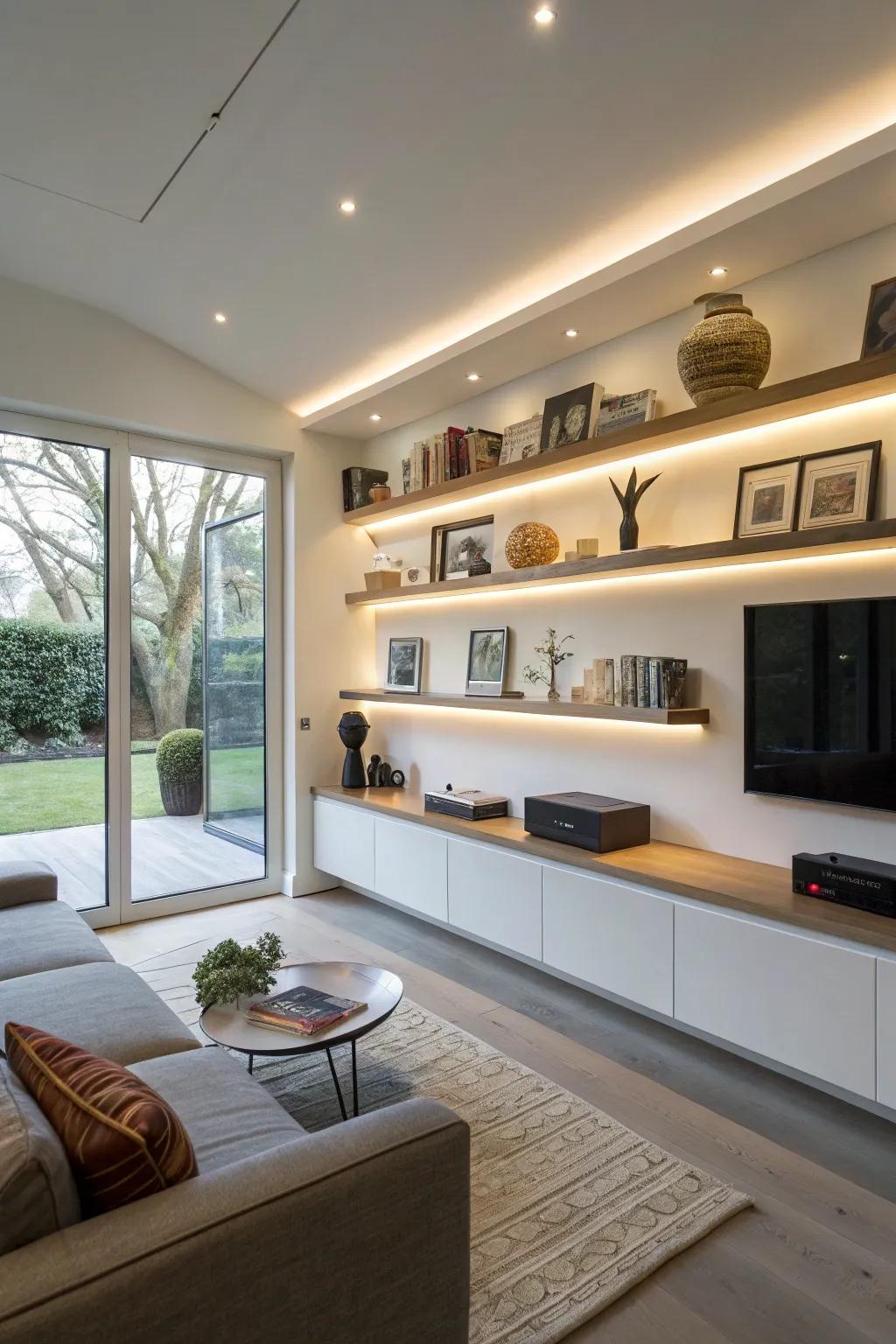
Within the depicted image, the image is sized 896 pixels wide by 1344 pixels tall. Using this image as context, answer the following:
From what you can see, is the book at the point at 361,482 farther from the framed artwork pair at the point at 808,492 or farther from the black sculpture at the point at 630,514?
the framed artwork pair at the point at 808,492

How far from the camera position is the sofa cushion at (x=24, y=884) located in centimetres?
308

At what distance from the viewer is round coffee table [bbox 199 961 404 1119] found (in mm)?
2129

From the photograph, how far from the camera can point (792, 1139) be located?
2.39 metres

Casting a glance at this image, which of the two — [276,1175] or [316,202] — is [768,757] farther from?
[316,202]

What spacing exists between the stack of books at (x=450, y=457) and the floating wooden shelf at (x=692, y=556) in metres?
0.55

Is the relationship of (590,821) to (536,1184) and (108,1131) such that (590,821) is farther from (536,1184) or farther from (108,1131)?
(108,1131)

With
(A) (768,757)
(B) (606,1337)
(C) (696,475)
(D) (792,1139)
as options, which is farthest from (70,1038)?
(C) (696,475)

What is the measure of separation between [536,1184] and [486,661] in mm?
2495

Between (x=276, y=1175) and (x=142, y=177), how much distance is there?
3.35 meters

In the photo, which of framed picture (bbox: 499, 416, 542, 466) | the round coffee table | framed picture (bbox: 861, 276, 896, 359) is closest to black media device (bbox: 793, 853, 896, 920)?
the round coffee table

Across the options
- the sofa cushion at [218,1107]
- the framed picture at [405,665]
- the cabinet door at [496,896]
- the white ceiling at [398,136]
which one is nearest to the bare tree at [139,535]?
the white ceiling at [398,136]

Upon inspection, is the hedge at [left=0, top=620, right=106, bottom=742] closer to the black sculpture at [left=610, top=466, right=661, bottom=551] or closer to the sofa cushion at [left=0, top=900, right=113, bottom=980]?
the sofa cushion at [left=0, top=900, right=113, bottom=980]

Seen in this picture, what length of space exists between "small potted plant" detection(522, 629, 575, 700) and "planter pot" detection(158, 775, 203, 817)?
2.02m

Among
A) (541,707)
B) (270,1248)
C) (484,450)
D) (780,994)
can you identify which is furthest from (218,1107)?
(484,450)
